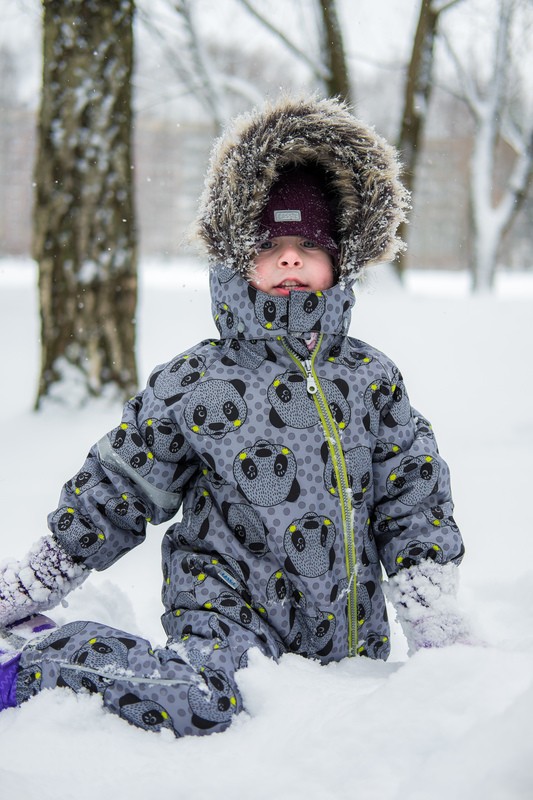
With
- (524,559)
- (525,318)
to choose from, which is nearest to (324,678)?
(524,559)

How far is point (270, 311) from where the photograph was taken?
5.91 feet

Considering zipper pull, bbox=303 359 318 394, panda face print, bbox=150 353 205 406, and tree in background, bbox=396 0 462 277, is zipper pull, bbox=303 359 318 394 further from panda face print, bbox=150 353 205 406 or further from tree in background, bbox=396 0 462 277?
tree in background, bbox=396 0 462 277

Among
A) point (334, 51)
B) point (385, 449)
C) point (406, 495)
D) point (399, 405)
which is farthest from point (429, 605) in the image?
point (334, 51)

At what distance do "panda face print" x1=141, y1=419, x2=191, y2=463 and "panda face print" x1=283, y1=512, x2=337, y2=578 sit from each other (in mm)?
307

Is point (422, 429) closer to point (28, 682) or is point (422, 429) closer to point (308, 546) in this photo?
point (308, 546)

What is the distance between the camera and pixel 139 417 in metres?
1.83

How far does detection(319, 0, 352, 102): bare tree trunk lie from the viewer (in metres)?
8.95

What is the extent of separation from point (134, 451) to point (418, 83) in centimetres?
870

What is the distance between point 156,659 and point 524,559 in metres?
1.72

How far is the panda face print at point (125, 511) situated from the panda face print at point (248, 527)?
20 centimetres

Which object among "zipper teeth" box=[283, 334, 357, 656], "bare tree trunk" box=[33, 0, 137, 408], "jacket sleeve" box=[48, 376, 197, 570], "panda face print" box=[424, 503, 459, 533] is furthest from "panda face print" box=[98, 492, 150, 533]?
"bare tree trunk" box=[33, 0, 137, 408]

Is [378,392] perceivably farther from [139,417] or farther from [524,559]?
[524,559]

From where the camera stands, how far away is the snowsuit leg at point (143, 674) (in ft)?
4.88

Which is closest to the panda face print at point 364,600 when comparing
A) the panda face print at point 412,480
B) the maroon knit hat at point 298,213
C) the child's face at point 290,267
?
the panda face print at point 412,480
